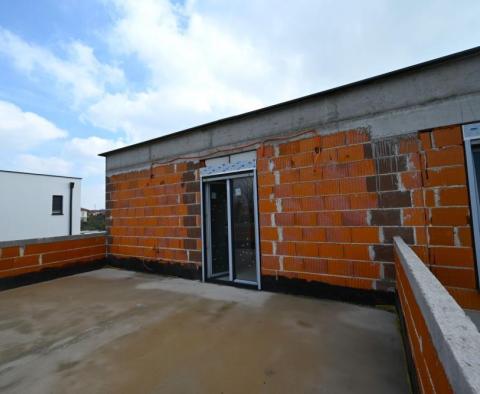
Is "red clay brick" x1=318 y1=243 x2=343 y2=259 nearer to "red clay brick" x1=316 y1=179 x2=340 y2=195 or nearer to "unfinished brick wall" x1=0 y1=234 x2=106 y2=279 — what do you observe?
"red clay brick" x1=316 y1=179 x2=340 y2=195

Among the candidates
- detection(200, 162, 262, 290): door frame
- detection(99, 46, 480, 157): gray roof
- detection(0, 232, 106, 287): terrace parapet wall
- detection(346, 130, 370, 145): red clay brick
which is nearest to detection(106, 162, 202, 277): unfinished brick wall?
detection(200, 162, 262, 290): door frame

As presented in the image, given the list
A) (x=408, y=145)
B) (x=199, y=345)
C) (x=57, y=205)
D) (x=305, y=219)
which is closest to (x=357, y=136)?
(x=408, y=145)

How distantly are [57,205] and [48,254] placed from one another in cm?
1133

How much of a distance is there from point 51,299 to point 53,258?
1.60 meters

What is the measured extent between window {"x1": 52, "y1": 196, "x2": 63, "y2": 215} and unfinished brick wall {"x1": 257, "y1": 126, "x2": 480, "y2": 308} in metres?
14.7

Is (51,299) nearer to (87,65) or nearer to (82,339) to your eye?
(82,339)

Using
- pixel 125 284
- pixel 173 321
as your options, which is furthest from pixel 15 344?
pixel 125 284

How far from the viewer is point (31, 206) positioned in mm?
12945

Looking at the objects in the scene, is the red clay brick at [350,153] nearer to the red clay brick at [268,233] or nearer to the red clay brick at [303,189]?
the red clay brick at [303,189]

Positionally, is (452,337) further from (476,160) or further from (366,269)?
(476,160)

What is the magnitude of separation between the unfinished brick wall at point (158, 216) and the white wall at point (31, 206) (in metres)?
10.1

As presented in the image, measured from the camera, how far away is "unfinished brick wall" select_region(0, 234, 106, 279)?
Result: 4.40 metres

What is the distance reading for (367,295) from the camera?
3014 mm

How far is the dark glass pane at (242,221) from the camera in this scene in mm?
4250
